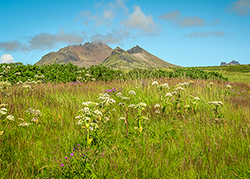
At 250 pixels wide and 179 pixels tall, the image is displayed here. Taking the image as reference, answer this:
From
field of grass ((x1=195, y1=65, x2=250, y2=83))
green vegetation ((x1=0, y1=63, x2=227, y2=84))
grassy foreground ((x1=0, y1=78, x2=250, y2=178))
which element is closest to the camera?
grassy foreground ((x1=0, y1=78, x2=250, y2=178))

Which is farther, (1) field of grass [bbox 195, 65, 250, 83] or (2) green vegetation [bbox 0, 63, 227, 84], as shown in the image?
(1) field of grass [bbox 195, 65, 250, 83]

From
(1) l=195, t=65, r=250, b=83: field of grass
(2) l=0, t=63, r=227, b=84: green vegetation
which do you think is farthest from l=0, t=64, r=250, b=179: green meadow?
(1) l=195, t=65, r=250, b=83: field of grass

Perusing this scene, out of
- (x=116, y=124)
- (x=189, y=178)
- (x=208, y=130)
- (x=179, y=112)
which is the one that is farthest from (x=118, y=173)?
(x=179, y=112)

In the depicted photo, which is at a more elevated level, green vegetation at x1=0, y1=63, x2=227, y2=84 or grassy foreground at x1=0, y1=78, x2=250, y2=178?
green vegetation at x1=0, y1=63, x2=227, y2=84

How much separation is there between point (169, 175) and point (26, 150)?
2.24 m

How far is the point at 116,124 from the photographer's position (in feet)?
11.8

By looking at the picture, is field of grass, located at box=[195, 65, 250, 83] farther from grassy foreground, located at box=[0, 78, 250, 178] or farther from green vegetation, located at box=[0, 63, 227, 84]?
grassy foreground, located at box=[0, 78, 250, 178]

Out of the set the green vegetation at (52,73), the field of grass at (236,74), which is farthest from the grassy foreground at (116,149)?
the field of grass at (236,74)

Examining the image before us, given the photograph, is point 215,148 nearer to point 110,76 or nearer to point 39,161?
point 39,161

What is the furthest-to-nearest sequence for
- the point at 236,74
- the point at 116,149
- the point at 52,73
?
the point at 236,74 < the point at 52,73 < the point at 116,149

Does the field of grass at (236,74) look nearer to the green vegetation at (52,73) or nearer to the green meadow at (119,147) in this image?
the green vegetation at (52,73)

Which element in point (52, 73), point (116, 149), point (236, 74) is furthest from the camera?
point (236, 74)

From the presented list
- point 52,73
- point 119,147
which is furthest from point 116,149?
point 52,73

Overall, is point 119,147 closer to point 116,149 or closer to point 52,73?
point 116,149
